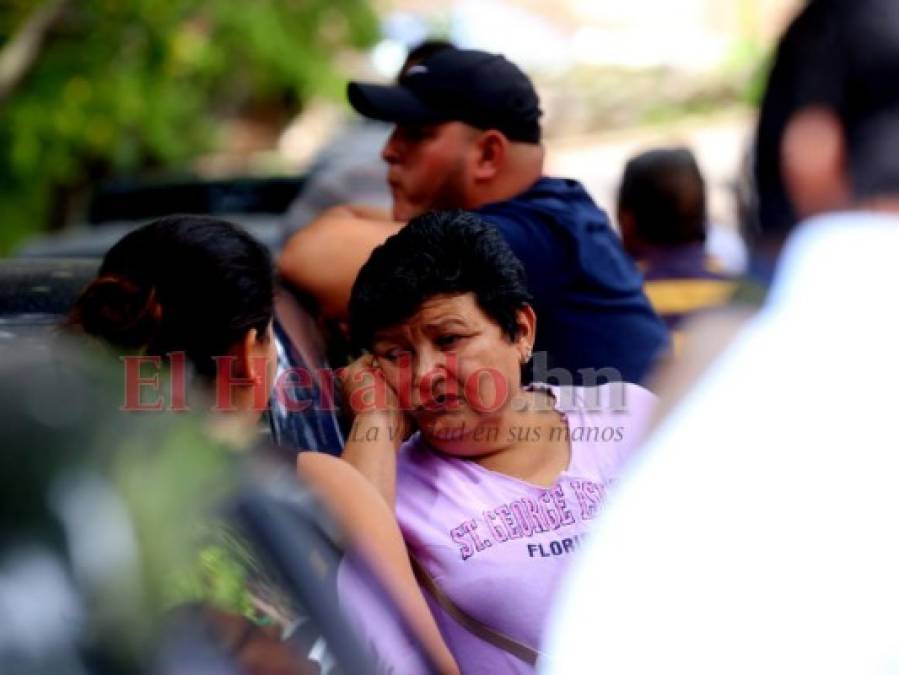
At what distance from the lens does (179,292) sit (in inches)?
144

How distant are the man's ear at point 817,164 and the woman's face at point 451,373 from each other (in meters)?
1.20

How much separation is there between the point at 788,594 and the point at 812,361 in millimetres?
282

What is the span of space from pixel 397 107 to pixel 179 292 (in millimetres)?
995

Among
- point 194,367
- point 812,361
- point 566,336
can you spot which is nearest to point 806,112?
point 812,361

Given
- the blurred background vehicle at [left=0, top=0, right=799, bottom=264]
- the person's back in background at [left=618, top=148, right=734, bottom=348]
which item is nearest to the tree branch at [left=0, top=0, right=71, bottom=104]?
the blurred background vehicle at [left=0, top=0, right=799, bottom=264]

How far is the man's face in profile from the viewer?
447 cm

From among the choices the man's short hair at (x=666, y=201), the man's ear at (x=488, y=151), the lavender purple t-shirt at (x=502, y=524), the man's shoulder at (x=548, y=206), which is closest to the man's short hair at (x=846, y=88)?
the lavender purple t-shirt at (x=502, y=524)

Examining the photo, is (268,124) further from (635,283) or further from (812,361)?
(812,361)

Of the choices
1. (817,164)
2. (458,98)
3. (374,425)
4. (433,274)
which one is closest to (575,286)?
(458,98)

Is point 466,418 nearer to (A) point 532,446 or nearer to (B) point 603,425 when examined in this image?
(A) point 532,446

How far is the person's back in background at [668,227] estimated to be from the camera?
227 inches

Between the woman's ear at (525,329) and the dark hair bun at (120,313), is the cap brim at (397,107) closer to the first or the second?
the woman's ear at (525,329)

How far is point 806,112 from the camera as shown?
2529mm

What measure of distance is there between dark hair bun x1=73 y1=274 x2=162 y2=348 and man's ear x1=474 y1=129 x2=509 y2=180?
107cm
